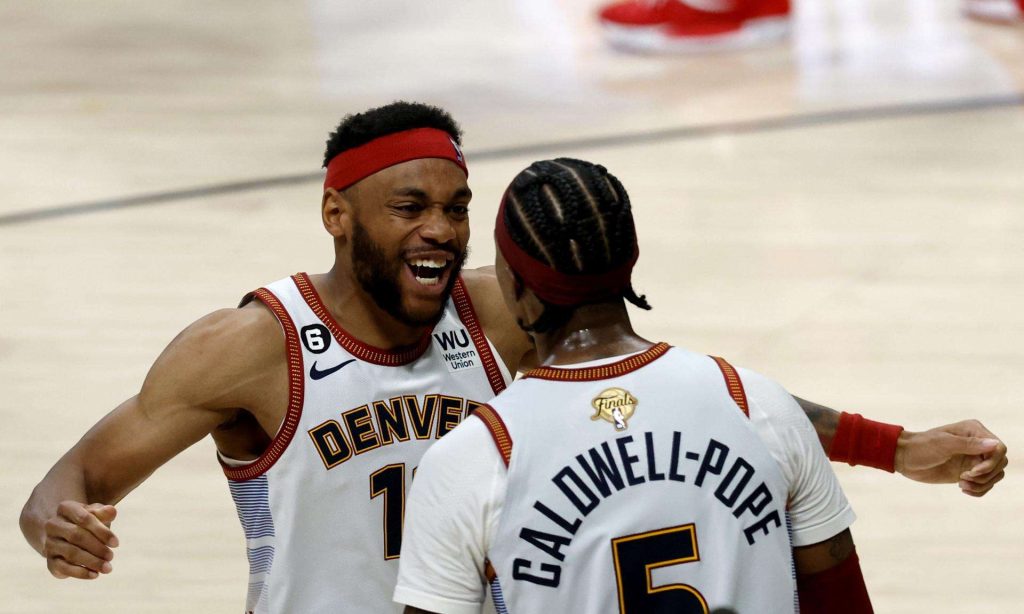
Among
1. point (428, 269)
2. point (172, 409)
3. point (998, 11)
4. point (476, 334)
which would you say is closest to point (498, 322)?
point (476, 334)

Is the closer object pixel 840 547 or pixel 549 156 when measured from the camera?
pixel 840 547

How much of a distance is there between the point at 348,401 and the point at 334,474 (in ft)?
0.40

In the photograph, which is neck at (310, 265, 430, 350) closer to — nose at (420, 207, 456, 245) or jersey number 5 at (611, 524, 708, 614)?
nose at (420, 207, 456, 245)

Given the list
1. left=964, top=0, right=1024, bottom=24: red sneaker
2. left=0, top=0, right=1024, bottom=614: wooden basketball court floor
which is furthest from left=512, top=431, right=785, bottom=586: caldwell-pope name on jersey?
left=964, top=0, right=1024, bottom=24: red sneaker

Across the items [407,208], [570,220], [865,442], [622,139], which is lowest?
[622,139]

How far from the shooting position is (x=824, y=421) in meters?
2.62

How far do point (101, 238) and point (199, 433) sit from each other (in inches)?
165

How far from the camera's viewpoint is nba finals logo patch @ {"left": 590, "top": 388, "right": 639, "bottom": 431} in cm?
194

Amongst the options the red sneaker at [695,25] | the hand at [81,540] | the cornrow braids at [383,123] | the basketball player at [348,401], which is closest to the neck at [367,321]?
the basketball player at [348,401]

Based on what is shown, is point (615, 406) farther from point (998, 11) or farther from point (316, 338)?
point (998, 11)

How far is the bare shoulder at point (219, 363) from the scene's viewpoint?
8.20 ft

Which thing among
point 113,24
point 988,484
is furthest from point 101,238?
point 988,484

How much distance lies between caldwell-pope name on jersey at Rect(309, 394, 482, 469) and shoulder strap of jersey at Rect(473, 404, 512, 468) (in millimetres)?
611

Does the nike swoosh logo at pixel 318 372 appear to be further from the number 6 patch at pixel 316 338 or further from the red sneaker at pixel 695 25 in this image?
the red sneaker at pixel 695 25
